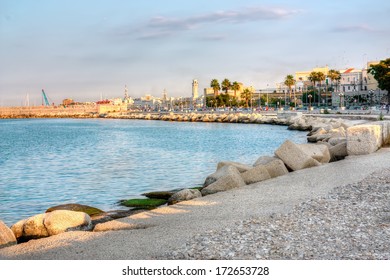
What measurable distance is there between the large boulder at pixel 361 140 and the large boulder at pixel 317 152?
34.4 inches

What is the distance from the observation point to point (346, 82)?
11794 centimetres

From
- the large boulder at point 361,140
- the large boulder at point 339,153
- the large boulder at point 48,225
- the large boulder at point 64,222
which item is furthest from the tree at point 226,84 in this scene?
the large boulder at point 48,225

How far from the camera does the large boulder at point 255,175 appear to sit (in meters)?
11.1

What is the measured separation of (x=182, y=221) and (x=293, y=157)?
5990mm

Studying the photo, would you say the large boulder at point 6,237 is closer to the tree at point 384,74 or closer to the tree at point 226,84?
the tree at point 384,74

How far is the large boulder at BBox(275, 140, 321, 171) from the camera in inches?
497

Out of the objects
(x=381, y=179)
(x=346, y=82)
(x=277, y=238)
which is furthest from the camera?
(x=346, y=82)

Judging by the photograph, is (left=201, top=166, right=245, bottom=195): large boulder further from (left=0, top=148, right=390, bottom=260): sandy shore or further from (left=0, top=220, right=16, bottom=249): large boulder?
(left=0, top=220, right=16, bottom=249): large boulder

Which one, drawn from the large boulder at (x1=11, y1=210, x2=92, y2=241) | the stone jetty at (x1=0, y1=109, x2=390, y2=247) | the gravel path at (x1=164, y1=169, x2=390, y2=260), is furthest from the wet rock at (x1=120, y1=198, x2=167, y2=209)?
the gravel path at (x1=164, y1=169, x2=390, y2=260)

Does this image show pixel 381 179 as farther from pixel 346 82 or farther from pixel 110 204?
pixel 346 82

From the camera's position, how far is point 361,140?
14789mm

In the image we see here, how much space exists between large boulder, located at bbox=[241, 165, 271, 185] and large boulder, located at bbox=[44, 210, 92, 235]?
164 inches

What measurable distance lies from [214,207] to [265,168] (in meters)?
3.60

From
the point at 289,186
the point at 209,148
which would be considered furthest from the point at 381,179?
the point at 209,148
